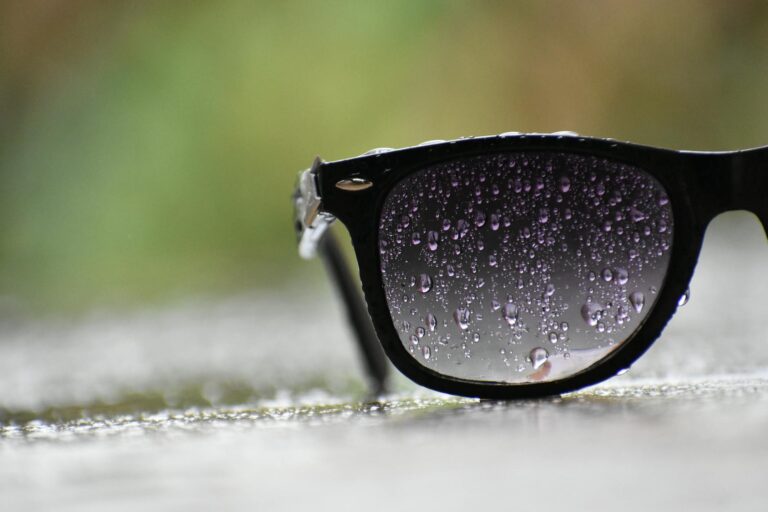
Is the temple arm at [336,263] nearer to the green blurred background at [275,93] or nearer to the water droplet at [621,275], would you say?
the water droplet at [621,275]

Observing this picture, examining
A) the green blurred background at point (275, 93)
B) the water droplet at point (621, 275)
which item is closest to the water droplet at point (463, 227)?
the water droplet at point (621, 275)

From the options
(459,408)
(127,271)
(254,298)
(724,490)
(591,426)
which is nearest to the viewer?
(724,490)

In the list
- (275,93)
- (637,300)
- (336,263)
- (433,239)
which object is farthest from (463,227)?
(275,93)

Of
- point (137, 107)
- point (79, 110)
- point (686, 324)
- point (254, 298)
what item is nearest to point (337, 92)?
point (137, 107)

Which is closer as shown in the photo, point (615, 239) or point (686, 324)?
point (615, 239)

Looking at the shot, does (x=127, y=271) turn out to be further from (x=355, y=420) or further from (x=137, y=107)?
(x=355, y=420)

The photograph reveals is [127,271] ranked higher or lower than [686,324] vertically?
higher

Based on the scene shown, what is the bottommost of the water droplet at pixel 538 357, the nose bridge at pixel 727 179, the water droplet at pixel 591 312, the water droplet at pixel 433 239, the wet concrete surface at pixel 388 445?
the wet concrete surface at pixel 388 445
